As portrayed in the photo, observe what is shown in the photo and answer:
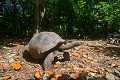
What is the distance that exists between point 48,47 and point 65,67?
2.13 ft

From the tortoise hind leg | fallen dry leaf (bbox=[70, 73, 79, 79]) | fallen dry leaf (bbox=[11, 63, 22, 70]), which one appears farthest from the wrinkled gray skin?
fallen dry leaf (bbox=[70, 73, 79, 79])

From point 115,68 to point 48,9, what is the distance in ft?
23.9

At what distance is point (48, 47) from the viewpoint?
224 inches

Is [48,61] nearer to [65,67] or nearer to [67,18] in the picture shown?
[65,67]

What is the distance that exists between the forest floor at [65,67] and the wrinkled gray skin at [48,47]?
0.82 ft

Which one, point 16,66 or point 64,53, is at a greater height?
point 64,53

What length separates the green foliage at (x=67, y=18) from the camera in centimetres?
1206

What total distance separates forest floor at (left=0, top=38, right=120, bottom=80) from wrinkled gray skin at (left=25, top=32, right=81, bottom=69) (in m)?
0.25

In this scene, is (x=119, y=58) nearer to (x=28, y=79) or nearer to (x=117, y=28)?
(x=28, y=79)

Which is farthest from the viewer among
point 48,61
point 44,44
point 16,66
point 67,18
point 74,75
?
point 67,18

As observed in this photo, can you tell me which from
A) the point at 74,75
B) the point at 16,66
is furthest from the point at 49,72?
the point at 16,66

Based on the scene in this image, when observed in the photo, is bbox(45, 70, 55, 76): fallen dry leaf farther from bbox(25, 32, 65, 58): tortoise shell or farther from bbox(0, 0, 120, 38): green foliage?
bbox(0, 0, 120, 38): green foliage

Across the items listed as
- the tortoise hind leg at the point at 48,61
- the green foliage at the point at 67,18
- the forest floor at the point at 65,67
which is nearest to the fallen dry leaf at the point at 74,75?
the forest floor at the point at 65,67

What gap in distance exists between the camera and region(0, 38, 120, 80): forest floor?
5329 millimetres
